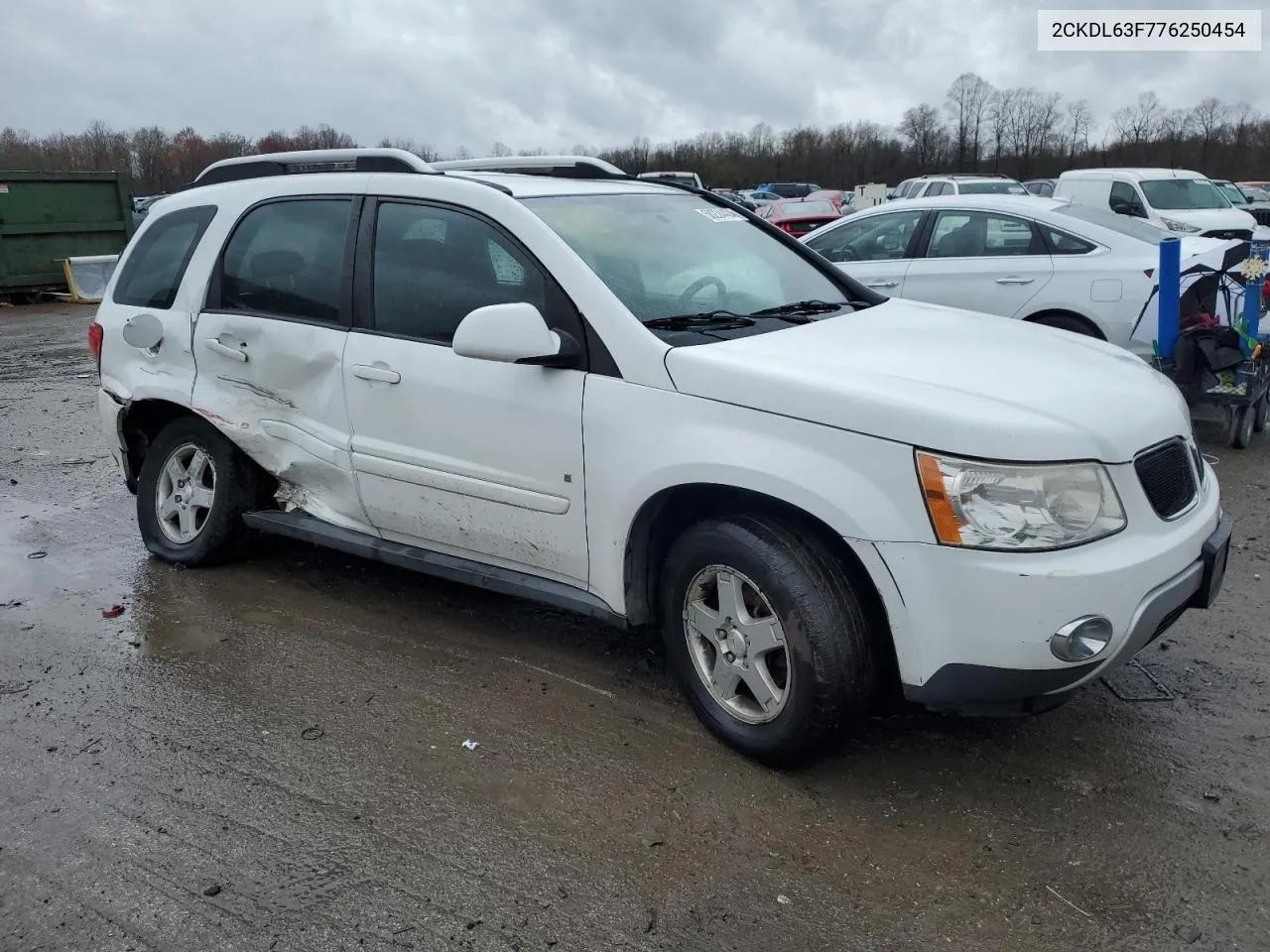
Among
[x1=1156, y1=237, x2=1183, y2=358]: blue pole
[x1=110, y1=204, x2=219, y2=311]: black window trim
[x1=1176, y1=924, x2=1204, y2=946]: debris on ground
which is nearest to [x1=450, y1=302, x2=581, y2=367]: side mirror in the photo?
[x1=110, y1=204, x2=219, y2=311]: black window trim

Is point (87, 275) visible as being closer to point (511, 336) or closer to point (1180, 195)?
A: point (511, 336)

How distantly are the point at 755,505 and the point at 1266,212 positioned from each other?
84.2 ft

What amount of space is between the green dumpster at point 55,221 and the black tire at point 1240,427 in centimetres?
1794

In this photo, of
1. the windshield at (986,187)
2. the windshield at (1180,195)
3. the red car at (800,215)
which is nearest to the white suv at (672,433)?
the red car at (800,215)

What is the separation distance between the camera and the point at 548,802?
3170 mm

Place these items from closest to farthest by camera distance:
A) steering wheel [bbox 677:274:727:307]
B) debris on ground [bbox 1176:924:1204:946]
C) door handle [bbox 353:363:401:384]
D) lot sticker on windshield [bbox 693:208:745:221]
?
1. debris on ground [bbox 1176:924:1204:946]
2. steering wheel [bbox 677:274:727:307]
3. door handle [bbox 353:363:401:384]
4. lot sticker on windshield [bbox 693:208:745:221]

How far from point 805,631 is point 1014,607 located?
576mm

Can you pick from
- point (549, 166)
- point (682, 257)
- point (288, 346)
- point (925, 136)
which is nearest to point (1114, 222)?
point (549, 166)

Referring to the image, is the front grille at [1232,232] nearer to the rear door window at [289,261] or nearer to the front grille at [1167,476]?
the front grille at [1167,476]

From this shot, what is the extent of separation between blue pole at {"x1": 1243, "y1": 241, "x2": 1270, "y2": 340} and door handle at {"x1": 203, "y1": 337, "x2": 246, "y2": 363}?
6.23 metres

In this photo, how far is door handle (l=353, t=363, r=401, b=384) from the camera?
13.0 feet

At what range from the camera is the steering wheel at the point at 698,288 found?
376cm

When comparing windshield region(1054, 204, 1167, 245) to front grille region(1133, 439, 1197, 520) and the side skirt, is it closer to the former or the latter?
front grille region(1133, 439, 1197, 520)

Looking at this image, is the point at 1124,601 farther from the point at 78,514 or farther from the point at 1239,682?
the point at 78,514
